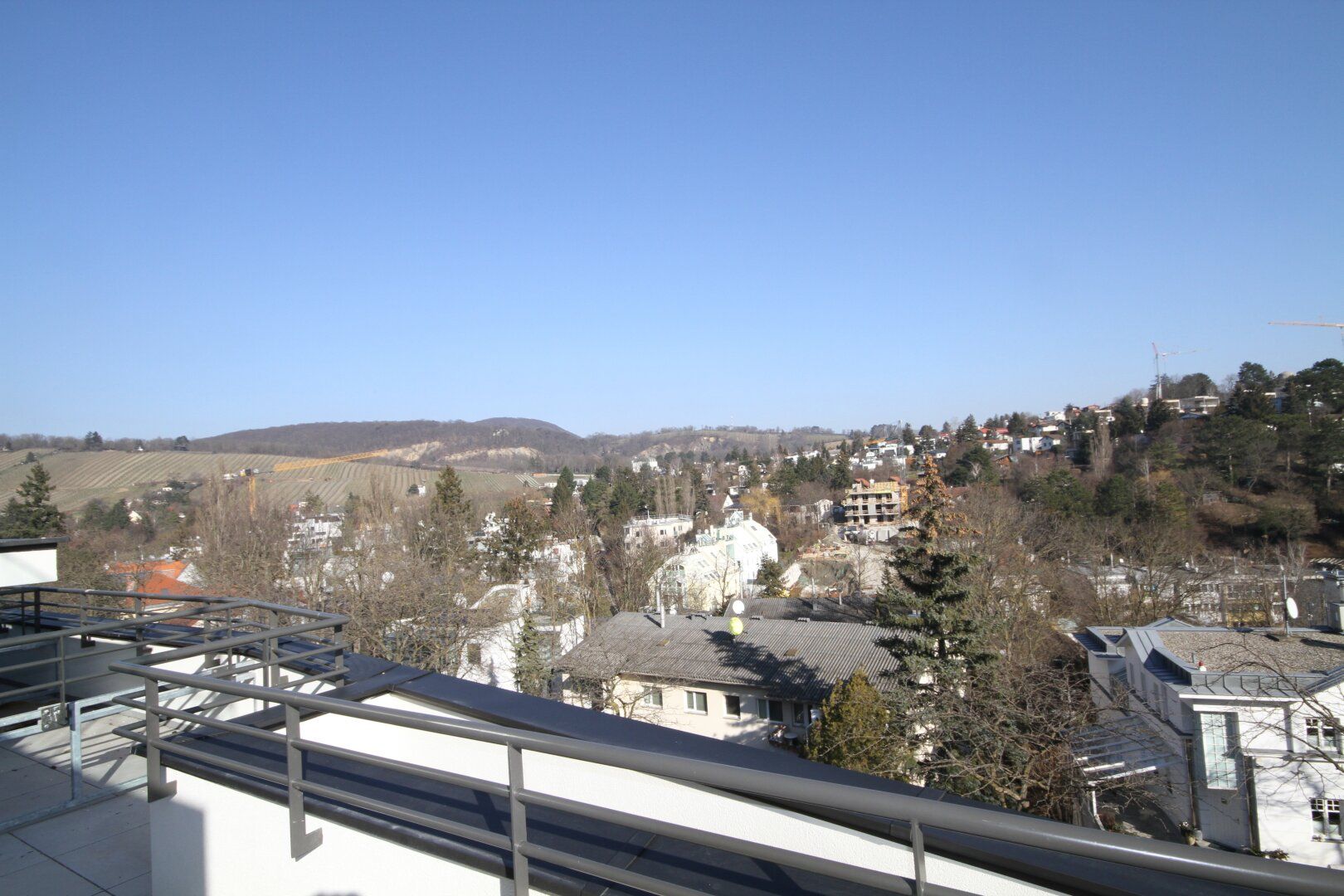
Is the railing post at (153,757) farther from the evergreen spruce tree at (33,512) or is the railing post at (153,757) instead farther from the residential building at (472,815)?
the evergreen spruce tree at (33,512)

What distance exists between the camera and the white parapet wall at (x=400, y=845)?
2.49 metres

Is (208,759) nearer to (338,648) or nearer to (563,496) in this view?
(338,648)

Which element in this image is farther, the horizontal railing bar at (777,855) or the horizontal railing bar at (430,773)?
the horizontal railing bar at (430,773)

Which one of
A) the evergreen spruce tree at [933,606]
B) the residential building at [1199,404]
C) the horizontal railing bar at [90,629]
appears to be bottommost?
the evergreen spruce tree at [933,606]

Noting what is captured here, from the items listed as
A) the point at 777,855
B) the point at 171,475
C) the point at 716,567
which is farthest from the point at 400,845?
the point at 171,475

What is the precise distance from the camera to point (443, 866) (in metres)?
2.56

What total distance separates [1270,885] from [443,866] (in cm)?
237

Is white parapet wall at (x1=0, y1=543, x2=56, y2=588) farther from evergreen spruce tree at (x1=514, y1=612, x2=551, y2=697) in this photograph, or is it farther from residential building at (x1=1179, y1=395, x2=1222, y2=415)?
residential building at (x1=1179, y1=395, x2=1222, y2=415)

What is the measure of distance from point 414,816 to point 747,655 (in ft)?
67.8

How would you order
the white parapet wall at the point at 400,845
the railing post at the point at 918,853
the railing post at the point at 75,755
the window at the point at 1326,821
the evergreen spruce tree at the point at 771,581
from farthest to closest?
1. the evergreen spruce tree at the point at 771,581
2. the window at the point at 1326,821
3. the railing post at the point at 75,755
4. the white parapet wall at the point at 400,845
5. the railing post at the point at 918,853

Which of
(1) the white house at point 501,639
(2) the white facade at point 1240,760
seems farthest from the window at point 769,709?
(2) the white facade at point 1240,760

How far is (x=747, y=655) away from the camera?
2225 centimetres

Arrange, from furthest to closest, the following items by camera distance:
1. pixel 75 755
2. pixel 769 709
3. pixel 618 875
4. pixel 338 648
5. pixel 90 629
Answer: pixel 769 709
pixel 90 629
pixel 338 648
pixel 75 755
pixel 618 875

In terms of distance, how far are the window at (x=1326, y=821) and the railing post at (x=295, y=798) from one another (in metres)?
18.7
